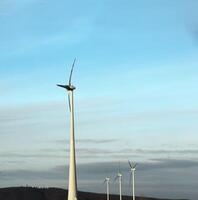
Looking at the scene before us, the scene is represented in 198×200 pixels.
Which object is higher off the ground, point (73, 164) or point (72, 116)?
point (72, 116)

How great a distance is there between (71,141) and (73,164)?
13.2 feet

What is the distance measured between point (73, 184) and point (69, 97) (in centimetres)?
1604

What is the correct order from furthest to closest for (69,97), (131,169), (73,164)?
(131,169), (69,97), (73,164)

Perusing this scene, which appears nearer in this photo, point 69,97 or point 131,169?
point 69,97

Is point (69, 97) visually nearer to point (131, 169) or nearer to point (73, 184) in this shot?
point (73, 184)

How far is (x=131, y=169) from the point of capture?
16188 centimetres

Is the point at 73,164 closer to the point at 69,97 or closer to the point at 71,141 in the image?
the point at 71,141

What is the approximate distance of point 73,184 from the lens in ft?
342

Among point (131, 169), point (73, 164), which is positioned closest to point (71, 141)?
point (73, 164)

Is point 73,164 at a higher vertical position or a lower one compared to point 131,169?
lower

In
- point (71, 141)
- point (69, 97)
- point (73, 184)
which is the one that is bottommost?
point (73, 184)

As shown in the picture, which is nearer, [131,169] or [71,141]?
[71,141]

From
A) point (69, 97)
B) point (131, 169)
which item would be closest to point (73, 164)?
point (69, 97)

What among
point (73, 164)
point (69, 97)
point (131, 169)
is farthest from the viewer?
point (131, 169)
